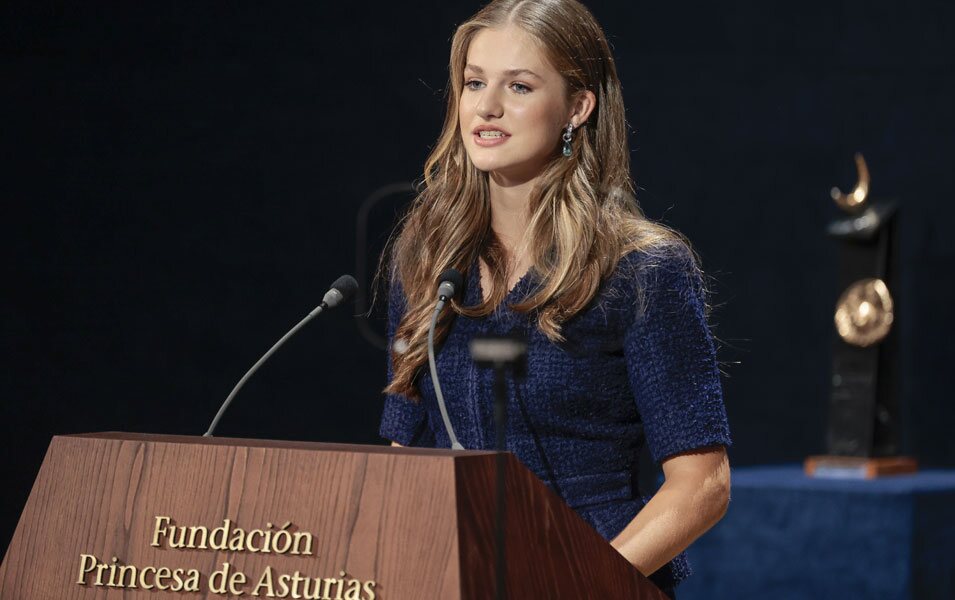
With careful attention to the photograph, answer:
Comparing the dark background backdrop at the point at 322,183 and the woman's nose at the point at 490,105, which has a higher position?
the dark background backdrop at the point at 322,183

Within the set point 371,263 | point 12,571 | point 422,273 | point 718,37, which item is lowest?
point 12,571

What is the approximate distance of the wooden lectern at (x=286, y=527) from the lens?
128cm

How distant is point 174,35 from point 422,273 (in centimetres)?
232

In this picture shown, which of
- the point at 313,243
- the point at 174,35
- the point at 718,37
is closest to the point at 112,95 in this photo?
the point at 174,35

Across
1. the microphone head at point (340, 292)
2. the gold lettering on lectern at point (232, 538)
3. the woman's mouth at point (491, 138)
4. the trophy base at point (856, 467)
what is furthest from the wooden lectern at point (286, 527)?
the trophy base at point (856, 467)

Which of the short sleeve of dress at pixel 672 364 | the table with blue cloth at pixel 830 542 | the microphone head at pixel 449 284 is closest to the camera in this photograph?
the microphone head at pixel 449 284

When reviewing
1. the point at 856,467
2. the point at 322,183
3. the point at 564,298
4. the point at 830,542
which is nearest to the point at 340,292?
the point at 564,298

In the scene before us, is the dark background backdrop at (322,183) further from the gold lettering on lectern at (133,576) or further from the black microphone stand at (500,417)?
the gold lettering on lectern at (133,576)

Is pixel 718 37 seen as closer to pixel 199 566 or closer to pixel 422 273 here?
pixel 422 273

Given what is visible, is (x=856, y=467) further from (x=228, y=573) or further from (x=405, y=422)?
(x=228, y=573)

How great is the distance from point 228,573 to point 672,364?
0.72m

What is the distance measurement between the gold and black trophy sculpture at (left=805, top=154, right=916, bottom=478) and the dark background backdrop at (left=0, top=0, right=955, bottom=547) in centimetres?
35

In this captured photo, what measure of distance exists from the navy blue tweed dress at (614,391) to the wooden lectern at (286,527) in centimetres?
40

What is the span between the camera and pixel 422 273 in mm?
2115
